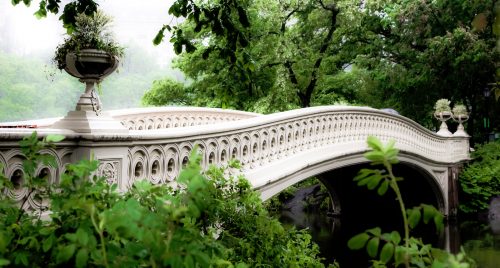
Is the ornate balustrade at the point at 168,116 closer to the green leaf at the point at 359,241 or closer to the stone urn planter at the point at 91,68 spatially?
the stone urn planter at the point at 91,68

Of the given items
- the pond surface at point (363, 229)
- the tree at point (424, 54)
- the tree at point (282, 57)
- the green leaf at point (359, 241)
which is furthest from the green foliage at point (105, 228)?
the tree at point (424, 54)

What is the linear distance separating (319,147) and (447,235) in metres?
6.42

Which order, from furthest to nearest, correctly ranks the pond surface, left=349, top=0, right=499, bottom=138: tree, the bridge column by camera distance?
left=349, top=0, right=499, bottom=138: tree < the bridge column < the pond surface

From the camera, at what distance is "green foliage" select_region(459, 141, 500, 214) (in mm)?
17234

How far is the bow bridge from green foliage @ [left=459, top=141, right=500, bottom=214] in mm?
528

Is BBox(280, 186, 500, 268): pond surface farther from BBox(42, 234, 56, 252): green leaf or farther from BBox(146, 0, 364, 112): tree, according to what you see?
BBox(42, 234, 56, 252): green leaf

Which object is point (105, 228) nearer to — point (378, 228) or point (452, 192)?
point (378, 228)

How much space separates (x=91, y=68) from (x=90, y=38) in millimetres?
225

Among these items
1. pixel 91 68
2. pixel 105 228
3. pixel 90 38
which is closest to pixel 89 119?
pixel 91 68

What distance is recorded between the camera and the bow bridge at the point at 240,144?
4.02 metres

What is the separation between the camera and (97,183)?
2049mm

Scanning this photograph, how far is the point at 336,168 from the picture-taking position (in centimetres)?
1138

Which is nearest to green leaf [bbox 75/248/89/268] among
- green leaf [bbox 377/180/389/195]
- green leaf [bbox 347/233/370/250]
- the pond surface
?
green leaf [bbox 347/233/370/250]

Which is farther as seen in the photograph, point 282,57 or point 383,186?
point 282,57
